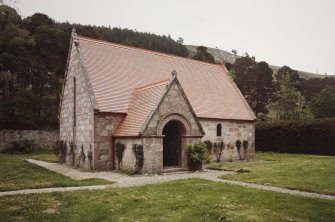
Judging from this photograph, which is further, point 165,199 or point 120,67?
point 120,67

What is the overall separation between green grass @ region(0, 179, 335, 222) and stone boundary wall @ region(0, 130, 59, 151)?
2800 cm

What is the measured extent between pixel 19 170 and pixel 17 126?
22.6 m

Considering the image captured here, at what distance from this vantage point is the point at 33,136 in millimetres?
37844

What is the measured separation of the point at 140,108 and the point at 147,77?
506cm

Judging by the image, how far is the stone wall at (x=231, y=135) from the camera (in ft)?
82.3

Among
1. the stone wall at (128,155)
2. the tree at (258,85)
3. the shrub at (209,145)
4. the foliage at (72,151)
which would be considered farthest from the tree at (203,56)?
the stone wall at (128,155)

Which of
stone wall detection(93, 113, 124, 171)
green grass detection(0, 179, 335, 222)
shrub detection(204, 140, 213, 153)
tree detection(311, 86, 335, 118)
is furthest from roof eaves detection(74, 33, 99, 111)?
tree detection(311, 86, 335, 118)

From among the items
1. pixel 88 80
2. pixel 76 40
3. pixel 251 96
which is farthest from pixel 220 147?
pixel 251 96

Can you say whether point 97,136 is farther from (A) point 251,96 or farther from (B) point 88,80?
(A) point 251,96

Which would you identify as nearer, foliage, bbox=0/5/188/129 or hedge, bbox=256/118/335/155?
hedge, bbox=256/118/335/155

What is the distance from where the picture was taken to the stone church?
61.3 ft

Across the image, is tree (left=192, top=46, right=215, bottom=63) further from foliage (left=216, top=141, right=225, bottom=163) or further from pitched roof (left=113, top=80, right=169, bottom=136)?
pitched roof (left=113, top=80, right=169, bottom=136)

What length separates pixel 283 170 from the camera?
18578 millimetres

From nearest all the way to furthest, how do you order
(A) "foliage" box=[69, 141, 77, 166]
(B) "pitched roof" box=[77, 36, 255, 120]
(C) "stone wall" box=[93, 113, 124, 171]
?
(C) "stone wall" box=[93, 113, 124, 171]
(B) "pitched roof" box=[77, 36, 255, 120]
(A) "foliage" box=[69, 141, 77, 166]
